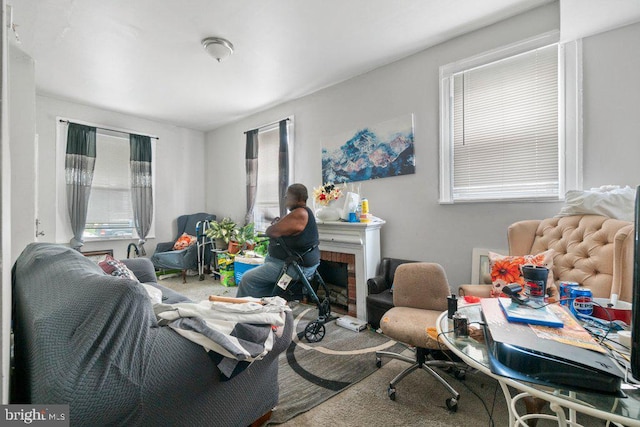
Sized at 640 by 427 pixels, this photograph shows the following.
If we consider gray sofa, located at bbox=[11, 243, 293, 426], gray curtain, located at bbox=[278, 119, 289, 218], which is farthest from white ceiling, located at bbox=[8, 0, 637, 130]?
gray sofa, located at bbox=[11, 243, 293, 426]

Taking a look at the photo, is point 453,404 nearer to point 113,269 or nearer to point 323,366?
point 323,366

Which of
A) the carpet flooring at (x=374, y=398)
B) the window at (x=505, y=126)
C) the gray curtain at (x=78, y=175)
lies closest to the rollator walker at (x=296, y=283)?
the carpet flooring at (x=374, y=398)

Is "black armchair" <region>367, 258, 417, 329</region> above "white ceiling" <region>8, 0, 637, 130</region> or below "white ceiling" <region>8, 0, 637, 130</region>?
below

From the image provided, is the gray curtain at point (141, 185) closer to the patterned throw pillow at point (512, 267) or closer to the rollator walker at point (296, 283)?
the rollator walker at point (296, 283)

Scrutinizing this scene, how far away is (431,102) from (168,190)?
15.6 feet

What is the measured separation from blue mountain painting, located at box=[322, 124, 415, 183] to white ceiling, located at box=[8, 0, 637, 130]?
2.77 feet

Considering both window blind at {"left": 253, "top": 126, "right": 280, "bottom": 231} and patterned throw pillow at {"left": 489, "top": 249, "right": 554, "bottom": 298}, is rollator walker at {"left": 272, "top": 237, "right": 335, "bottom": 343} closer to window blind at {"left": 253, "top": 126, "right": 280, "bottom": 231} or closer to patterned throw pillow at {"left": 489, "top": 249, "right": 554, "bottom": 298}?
patterned throw pillow at {"left": 489, "top": 249, "right": 554, "bottom": 298}

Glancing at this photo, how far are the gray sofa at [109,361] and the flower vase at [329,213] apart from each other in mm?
2049

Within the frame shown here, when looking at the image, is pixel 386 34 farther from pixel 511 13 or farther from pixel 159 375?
pixel 159 375

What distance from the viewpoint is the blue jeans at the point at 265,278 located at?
97.4 inches

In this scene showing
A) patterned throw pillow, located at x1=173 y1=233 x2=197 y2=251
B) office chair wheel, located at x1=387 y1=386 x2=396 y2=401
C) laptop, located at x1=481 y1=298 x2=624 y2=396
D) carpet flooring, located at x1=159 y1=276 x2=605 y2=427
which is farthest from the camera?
patterned throw pillow, located at x1=173 y1=233 x2=197 y2=251

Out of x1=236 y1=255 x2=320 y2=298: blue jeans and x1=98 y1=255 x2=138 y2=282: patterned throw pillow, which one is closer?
x1=98 y1=255 x2=138 y2=282: patterned throw pillow

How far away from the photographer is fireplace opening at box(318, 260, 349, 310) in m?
3.18

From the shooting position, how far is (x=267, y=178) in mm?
4547
